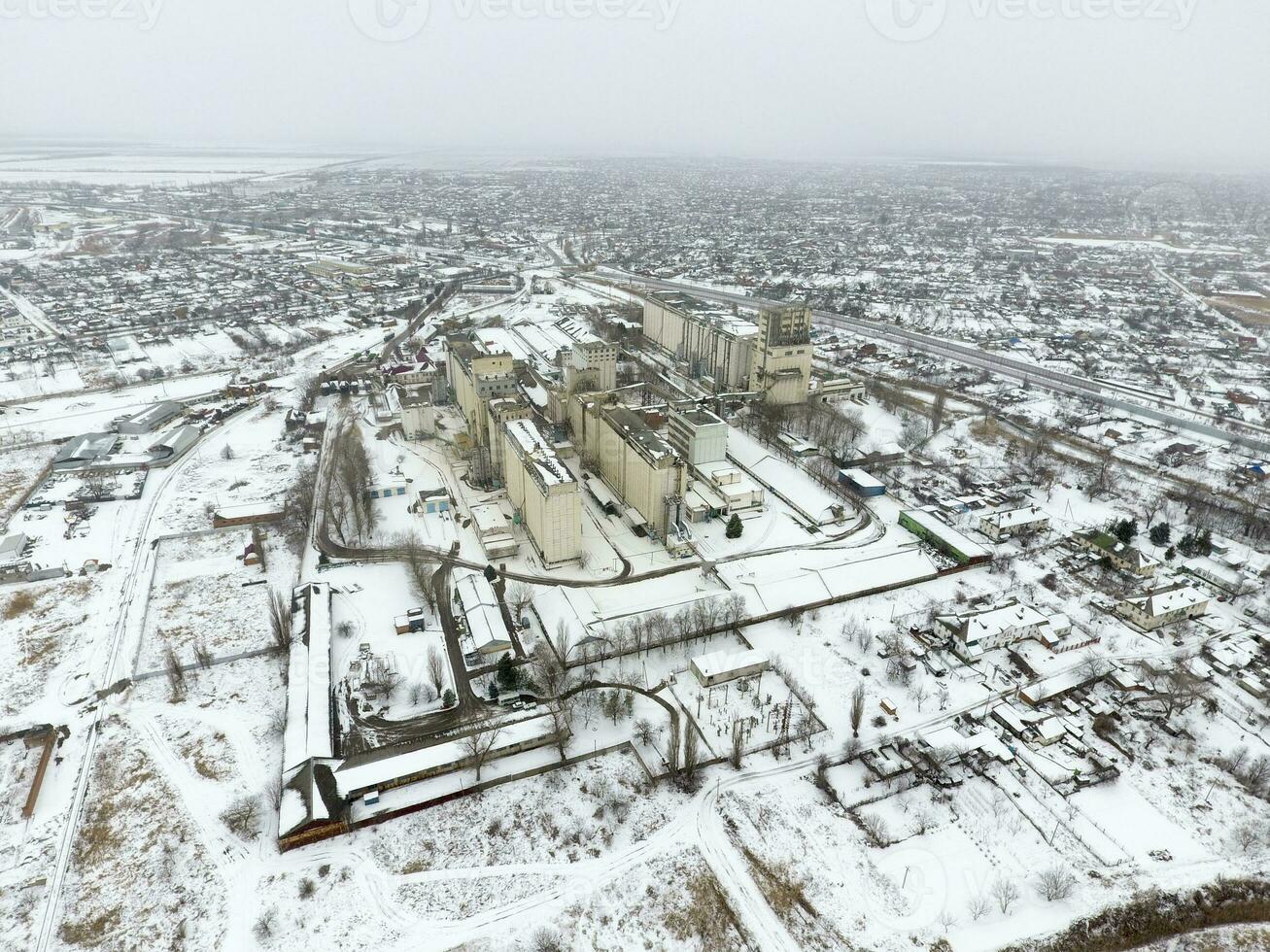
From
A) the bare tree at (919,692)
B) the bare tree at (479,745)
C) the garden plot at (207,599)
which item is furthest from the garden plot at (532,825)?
the garden plot at (207,599)

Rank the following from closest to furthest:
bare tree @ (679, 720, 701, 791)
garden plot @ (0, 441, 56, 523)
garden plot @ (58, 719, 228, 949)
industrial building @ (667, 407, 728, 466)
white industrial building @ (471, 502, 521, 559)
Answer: garden plot @ (58, 719, 228, 949), bare tree @ (679, 720, 701, 791), white industrial building @ (471, 502, 521, 559), garden plot @ (0, 441, 56, 523), industrial building @ (667, 407, 728, 466)

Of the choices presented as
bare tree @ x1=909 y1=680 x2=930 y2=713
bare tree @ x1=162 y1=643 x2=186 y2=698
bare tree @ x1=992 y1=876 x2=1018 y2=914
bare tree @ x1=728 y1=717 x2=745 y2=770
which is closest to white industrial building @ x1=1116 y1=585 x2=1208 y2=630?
bare tree @ x1=909 y1=680 x2=930 y2=713

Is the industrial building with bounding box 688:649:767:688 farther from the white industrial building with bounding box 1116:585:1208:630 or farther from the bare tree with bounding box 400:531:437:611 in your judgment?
the white industrial building with bounding box 1116:585:1208:630

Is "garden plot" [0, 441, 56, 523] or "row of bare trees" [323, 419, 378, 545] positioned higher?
"row of bare trees" [323, 419, 378, 545]

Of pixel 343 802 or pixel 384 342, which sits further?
pixel 384 342

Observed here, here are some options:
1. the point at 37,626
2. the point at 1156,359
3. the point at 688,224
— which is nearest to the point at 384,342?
the point at 37,626

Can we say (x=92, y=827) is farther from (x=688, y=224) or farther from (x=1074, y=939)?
(x=688, y=224)
